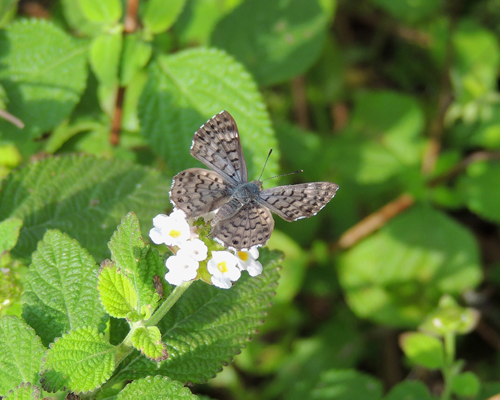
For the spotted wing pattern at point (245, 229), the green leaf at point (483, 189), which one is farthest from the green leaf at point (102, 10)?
the green leaf at point (483, 189)

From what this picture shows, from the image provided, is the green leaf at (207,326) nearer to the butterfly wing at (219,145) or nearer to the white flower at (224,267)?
the white flower at (224,267)

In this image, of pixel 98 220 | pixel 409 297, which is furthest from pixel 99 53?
pixel 409 297

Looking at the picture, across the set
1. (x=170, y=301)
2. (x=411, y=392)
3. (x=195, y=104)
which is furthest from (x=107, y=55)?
(x=411, y=392)

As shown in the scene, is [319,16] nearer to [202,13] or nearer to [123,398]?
[202,13]

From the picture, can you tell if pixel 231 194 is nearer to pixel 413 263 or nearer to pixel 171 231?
pixel 171 231

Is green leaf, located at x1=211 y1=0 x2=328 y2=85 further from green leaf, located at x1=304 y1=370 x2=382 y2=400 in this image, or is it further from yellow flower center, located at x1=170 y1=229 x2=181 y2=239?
green leaf, located at x1=304 y1=370 x2=382 y2=400

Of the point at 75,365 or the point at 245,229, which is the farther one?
the point at 245,229

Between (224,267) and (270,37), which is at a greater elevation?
(270,37)
